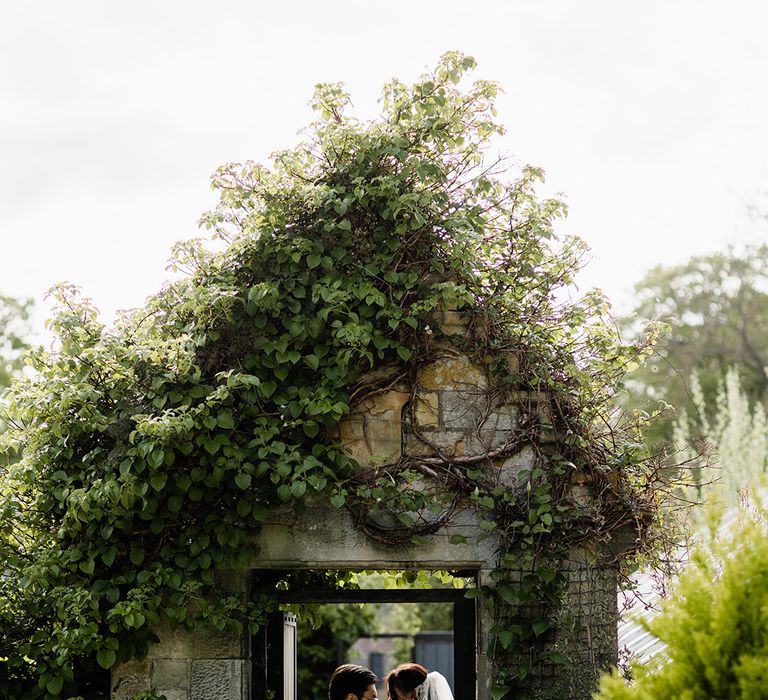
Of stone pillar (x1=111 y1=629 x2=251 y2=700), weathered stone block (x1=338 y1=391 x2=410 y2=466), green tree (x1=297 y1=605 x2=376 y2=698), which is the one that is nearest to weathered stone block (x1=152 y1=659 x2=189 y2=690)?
stone pillar (x1=111 y1=629 x2=251 y2=700)

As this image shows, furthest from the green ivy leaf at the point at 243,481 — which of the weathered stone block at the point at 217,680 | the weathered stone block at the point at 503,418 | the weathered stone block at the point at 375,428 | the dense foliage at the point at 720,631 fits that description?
the dense foliage at the point at 720,631

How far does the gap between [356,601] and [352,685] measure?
1.69 meters

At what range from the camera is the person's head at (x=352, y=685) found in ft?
21.5

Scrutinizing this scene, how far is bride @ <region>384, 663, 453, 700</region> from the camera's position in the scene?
655 centimetres

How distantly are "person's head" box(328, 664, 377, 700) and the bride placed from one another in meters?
0.12

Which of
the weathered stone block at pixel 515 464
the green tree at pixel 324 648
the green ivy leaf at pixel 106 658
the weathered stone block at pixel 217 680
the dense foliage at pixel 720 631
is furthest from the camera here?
the green tree at pixel 324 648

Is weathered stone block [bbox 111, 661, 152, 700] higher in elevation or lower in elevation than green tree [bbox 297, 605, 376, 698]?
higher

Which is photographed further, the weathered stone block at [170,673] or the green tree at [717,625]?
the weathered stone block at [170,673]

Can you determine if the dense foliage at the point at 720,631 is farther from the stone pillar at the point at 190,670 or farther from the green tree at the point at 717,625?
the stone pillar at the point at 190,670

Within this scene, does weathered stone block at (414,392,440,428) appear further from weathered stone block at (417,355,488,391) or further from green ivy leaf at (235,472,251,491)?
green ivy leaf at (235,472,251,491)


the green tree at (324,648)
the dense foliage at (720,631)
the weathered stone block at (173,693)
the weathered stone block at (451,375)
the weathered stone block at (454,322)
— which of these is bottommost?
the green tree at (324,648)

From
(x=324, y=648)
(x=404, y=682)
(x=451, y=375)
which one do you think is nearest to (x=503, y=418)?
(x=451, y=375)

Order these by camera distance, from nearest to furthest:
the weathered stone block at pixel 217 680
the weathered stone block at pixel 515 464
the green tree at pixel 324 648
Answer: the weathered stone block at pixel 217 680
the weathered stone block at pixel 515 464
the green tree at pixel 324 648

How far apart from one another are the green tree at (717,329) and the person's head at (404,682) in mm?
19156
